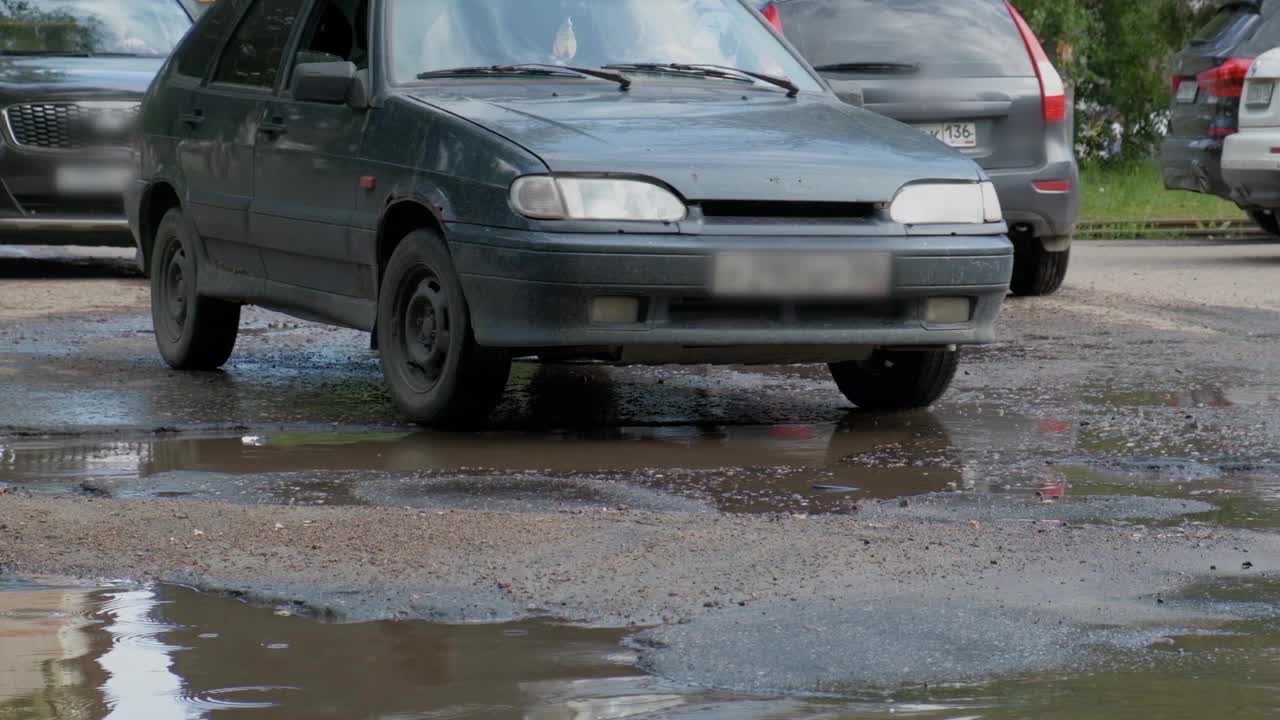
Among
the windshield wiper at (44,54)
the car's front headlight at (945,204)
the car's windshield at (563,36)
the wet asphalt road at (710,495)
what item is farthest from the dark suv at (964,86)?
the windshield wiper at (44,54)

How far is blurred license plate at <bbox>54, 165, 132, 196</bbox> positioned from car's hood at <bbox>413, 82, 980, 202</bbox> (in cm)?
605

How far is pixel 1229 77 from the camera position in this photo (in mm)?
13797

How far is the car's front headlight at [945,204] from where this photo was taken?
682cm

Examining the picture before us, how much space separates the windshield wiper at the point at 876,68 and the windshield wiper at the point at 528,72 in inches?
152

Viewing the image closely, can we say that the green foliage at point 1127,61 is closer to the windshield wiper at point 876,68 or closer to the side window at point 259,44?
the windshield wiper at point 876,68

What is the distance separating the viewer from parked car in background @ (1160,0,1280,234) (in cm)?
1386

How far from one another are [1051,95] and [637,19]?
3945 mm

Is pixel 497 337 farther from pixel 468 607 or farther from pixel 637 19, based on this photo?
pixel 468 607

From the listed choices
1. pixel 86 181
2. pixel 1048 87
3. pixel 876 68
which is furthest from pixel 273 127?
pixel 86 181

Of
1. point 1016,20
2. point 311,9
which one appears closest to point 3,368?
point 311,9

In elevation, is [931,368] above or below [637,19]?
below

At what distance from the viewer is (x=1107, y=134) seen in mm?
25516

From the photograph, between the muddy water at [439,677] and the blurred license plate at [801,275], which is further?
the blurred license plate at [801,275]

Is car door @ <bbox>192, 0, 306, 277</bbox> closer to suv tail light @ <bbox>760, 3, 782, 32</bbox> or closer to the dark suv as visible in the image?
suv tail light @ <bbox>760, 3, 782, 32</bbox>
